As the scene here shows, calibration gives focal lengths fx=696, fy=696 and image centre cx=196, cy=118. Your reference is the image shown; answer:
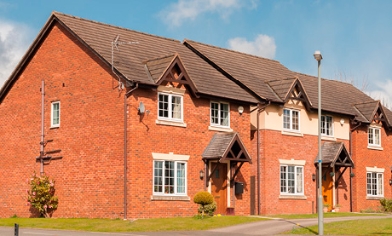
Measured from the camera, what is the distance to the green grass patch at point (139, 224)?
89.2ft

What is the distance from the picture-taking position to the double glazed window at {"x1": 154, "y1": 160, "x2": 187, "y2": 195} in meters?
31.7

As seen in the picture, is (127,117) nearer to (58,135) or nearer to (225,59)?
(58,135)

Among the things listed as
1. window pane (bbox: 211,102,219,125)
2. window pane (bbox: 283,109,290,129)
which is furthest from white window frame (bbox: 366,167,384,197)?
window pane (bbox: 211,102,219,125)

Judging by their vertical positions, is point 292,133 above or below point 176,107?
below

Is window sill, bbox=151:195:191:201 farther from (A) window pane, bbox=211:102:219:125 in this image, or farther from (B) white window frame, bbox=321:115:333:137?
(B) white window frame, bbox=321:115:333:137

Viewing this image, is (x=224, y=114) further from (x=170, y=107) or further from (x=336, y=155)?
(x=336, y=155)

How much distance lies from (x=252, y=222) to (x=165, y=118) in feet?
21.0

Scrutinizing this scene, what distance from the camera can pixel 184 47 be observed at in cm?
4009

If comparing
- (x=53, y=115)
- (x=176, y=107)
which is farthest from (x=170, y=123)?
(x=53, y=115)

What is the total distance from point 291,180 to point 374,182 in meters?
9.16

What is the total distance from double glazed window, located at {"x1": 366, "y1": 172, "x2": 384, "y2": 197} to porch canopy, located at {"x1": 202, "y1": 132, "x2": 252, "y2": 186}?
13585 millimetres

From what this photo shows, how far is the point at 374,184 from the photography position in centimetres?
4534

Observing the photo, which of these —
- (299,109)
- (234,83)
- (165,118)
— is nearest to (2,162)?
(165,118)

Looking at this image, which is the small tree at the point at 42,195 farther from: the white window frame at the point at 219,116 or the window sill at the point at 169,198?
the white window frame at the point at 219,116
